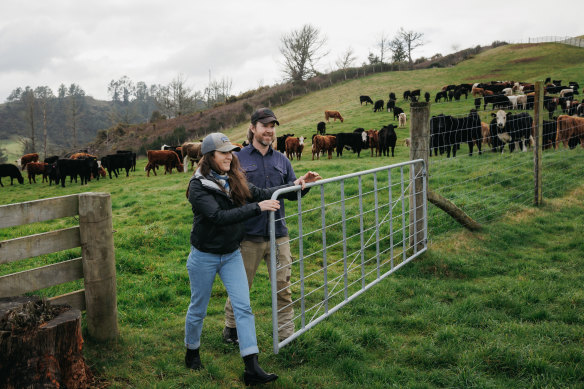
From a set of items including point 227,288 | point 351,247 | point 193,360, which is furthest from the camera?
point 351,247

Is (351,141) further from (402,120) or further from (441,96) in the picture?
(441,96)

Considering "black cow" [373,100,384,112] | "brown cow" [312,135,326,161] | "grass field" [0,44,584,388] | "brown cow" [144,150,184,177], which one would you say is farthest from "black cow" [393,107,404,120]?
"grass field" [0,44,584,388]

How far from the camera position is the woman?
335cm

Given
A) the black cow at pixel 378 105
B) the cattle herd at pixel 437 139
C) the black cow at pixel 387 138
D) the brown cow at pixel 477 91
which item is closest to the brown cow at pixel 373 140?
the cattle herd at pixel 437 139

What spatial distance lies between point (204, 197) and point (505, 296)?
12.4ft

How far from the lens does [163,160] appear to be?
23.5 meters

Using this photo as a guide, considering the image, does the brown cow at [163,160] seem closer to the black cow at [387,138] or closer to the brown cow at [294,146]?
the brown cow at [294,146]

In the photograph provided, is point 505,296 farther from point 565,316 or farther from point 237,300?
point 237,300

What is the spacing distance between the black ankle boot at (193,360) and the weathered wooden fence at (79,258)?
0.86 metres

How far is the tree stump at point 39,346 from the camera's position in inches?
110

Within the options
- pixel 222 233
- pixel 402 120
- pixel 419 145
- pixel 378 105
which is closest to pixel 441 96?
pixel 378 105

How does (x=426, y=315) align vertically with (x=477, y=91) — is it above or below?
below

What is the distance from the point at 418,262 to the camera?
612 centimetres

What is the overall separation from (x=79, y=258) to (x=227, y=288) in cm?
143
